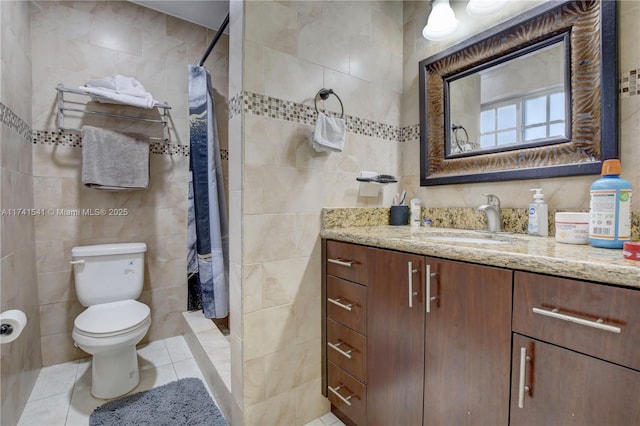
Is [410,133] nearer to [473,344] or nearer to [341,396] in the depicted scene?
[473,344]

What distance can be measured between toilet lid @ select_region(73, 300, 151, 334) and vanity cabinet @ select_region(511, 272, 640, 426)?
1727 mm

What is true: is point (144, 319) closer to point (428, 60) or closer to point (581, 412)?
point (581, 412)

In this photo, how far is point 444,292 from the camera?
913mm

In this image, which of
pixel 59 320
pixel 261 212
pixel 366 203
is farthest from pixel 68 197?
pixel 366 203

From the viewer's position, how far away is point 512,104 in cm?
131

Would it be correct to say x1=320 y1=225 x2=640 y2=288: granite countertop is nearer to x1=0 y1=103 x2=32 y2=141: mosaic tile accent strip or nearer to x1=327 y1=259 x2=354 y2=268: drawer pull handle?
x1=327 y1=259 x2=354 y2=268: drawer pull handle

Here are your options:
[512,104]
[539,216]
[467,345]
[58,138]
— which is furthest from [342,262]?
[58,138]

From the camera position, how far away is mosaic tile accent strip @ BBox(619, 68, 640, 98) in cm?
100

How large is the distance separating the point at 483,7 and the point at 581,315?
1.36 meters

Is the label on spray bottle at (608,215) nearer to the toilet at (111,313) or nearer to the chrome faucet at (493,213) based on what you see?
the chrome faucet at (493,213)

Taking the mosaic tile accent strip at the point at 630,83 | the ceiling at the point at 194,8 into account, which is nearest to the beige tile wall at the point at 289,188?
the mosaic tile accent strip at the point at 630,83

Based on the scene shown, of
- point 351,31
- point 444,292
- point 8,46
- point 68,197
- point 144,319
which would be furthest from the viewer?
point 68,197

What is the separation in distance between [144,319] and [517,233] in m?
1.95

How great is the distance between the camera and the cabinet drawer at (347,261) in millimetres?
1191
